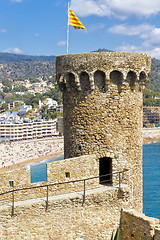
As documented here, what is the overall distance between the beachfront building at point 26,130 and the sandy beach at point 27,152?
532 inches

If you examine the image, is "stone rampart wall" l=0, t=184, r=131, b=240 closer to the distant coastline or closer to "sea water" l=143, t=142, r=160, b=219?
"sea water" l=143, t=142, r=160, b=219

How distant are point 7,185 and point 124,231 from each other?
3.69 metres

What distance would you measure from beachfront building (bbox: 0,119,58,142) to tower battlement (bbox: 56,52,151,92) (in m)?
112

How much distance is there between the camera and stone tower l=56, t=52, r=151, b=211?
10109 millimetres

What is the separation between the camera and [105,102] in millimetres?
10211

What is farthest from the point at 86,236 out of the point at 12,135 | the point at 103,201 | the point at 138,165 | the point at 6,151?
the point at 12,135

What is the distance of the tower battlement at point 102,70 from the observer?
10.0 metres

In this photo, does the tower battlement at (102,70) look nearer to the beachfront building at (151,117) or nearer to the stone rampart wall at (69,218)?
the stone rampart wall at (69,218)

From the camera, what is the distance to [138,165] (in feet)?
35.9

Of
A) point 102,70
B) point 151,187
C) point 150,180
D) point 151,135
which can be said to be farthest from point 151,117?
point 102,70

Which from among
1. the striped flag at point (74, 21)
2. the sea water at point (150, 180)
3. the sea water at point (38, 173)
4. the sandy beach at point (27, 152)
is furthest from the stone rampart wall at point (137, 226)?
the sandy beach at point (27, 152)

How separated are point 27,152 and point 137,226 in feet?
292

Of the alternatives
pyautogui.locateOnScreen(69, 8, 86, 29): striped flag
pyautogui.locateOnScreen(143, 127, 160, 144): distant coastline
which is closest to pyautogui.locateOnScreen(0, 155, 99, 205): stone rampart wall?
pyautogui.locateOnScreen(69, 8, 86, 29): striped flag

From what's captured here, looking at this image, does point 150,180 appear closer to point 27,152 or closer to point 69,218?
point 69,218
